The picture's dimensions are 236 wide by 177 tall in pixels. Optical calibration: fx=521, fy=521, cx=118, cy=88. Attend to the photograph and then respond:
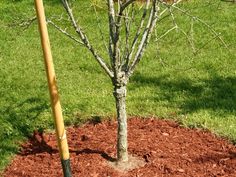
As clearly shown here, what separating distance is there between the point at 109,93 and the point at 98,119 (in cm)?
84

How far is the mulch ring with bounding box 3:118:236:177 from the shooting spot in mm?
4707

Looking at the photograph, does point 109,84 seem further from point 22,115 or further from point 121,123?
point 121,123

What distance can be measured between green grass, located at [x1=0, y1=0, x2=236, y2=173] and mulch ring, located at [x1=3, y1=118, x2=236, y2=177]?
22cm

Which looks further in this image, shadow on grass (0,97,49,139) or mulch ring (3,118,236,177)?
shadow on grass (0,97,49,139)

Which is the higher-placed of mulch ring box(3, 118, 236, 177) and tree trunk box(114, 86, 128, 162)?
tree trunk box(114, 86, 128, 162)

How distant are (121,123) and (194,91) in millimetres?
2298

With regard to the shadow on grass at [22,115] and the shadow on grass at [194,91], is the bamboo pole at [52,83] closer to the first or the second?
the shadow on grass at [22,115]

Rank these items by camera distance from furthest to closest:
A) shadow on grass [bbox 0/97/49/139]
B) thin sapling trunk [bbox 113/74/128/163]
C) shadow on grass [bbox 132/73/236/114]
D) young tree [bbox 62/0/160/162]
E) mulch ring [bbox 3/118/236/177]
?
shadow on grass [bbox 132/73/236/114] < shadow on grass [bbox 0/97/49/139] < mulch ring [bbox 3/118/236/177] < thin sapling trunk [bbox 113/74/128/163] < young tree [bbox 62/0/160/162]

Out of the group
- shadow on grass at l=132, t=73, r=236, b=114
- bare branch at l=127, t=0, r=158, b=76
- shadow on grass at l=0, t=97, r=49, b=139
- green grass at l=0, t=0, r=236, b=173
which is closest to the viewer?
bare branch at l=127, t=0, r=158, b=76

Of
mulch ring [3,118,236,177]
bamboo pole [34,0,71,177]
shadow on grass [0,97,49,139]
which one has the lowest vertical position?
mulch ring [3,118,236,177]

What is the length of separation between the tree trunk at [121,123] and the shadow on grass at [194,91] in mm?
1524

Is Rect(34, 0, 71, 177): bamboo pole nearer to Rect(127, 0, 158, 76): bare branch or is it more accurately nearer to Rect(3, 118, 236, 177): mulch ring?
Rect(127, 0, 158, 76): bare branch

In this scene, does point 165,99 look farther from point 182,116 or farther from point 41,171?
point 41,171

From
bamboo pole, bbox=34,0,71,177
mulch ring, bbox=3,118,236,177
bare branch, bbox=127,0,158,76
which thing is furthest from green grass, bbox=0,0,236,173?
bamboo pole, bbox=34,0,71,177
